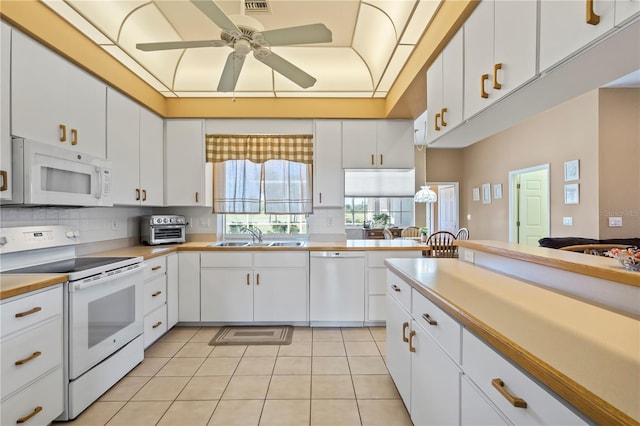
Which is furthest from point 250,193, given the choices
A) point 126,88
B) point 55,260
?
point 55,260

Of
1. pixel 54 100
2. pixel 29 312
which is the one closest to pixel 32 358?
pixel 29 312

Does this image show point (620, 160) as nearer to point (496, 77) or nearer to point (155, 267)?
point (496, 77)

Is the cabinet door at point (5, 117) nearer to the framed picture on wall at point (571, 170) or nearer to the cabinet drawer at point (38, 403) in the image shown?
the cabinet drawer at point (38, 403)

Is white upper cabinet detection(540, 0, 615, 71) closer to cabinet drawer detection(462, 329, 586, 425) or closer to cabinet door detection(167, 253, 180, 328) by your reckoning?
cabinet drawer detection(462, 329, 586, 425)

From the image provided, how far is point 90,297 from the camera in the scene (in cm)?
191

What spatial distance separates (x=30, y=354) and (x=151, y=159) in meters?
2.16

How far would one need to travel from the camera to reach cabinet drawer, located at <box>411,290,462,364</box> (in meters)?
1.14

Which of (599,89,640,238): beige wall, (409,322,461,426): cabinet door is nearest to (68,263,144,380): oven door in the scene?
(409,322,461,426): cabinet door

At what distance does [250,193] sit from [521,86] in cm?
296

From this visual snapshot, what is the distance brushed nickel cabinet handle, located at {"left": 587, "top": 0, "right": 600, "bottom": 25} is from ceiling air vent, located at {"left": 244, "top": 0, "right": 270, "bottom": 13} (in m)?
1.97

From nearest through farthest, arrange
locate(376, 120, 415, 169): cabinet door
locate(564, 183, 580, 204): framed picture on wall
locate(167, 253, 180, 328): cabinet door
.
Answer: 1. locate(167, 253, 180, 328): cabinet door
2. locate(376, 120, 415, 169): cabinet door
3. locate(564, 183, 580, 204): framed picture on wall

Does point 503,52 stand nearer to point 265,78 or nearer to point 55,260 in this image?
point 265,78

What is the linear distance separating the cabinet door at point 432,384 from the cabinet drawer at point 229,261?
2.04 meters

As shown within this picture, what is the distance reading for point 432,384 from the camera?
1336mm
